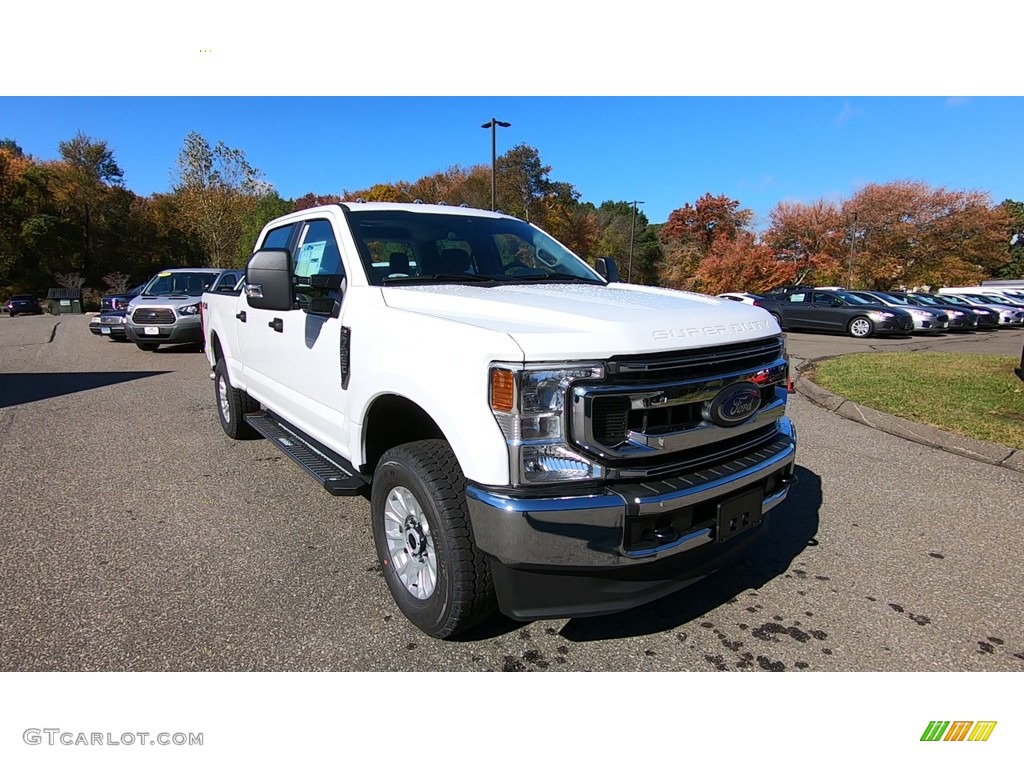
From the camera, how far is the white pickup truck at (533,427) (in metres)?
2.13

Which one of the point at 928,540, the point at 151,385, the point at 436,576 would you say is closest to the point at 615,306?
the point at 436,576

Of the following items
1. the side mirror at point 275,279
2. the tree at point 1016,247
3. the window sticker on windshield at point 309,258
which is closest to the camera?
the side mirror at point 275,279

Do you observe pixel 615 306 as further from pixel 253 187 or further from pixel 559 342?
pixel 253 187

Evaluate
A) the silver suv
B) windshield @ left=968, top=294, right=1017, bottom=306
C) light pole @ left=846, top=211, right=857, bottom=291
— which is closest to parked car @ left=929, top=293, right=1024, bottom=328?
windshield @ left=968, top=294, right=1017, bottom=306

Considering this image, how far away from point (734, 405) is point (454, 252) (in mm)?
1926

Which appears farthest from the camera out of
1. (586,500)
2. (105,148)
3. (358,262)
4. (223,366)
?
(105,148)

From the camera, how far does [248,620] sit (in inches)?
108

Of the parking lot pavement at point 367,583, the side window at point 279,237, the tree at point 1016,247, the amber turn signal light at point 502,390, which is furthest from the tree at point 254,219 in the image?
the tree at point 1016,247

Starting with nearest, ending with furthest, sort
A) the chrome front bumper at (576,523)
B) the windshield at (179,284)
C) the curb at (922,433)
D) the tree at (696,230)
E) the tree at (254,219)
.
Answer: the chrome front bumper at (576,523) → the curb at (922,433) → the windshield at (179,284) → the tree at (254,219) → the tree at (696,230)

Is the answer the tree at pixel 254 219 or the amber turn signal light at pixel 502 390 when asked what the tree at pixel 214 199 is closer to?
the tree at pixel 254 219

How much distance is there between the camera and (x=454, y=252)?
3.64 meters
